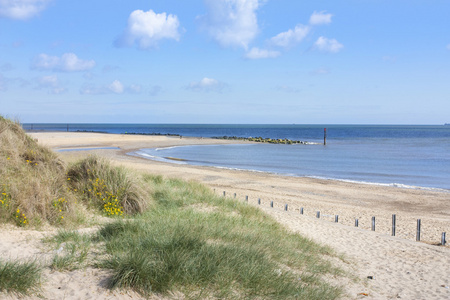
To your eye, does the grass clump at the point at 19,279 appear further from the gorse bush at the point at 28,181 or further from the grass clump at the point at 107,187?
the grass clump at the point at 107,187

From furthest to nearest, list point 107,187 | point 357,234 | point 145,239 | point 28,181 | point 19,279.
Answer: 1. point 357,234
2. point 107,187
3. point 28,181
4. point 145,239
5. point 19,279

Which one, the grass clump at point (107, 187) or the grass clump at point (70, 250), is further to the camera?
the grass clump at point (107, 187)

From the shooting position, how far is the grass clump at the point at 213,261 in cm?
602

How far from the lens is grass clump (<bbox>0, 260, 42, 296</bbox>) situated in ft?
17.2

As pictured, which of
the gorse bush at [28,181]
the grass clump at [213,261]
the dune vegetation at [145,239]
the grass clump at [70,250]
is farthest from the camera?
the gorse bush at [28,181]

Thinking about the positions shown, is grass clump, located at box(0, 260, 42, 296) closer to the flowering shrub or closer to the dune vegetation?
the dune vegetation

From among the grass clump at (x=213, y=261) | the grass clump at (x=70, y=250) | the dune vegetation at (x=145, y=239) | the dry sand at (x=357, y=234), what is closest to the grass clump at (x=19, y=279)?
the dune vegetation at (x=145, y=239)

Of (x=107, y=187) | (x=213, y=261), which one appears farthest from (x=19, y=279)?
(x=107, y=187)

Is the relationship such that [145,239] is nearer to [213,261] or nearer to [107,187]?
[213,261]

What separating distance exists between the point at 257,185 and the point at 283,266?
56.1ft

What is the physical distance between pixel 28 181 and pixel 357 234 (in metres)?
10.2

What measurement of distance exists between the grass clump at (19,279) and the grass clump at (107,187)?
512 cm

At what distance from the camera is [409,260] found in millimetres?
10516

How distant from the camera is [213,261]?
6680 millimetres
